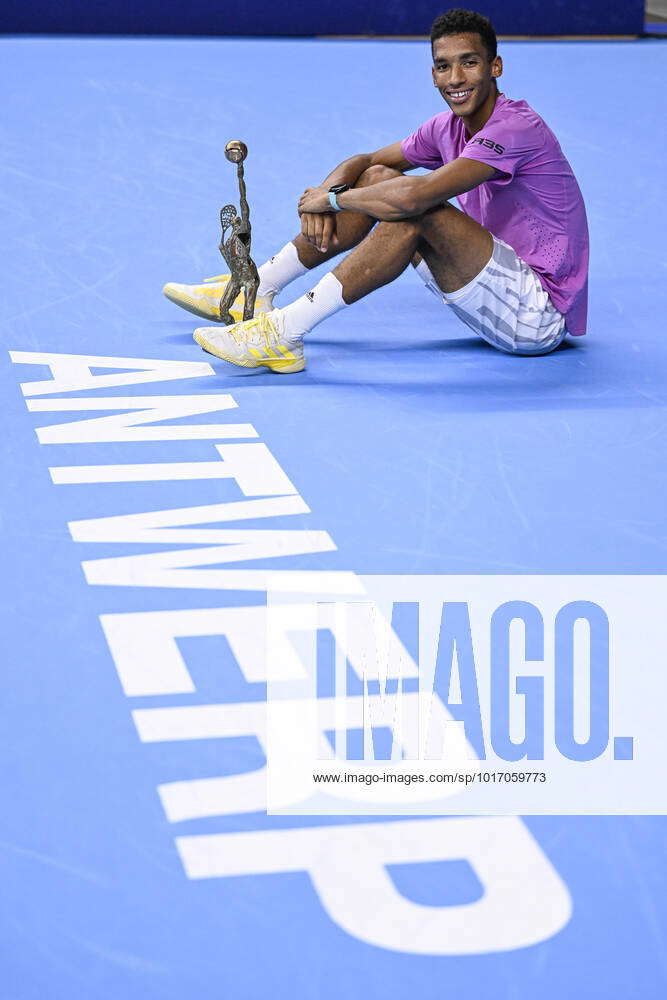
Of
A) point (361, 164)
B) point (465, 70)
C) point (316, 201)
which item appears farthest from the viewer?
point (361, 164)

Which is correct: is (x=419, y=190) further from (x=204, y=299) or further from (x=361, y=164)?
(x=204, y=299)

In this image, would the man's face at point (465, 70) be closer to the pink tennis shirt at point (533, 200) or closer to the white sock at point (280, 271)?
the pink tennis shirt at point (533, 200)

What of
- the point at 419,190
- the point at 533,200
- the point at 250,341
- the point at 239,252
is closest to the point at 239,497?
the point at 250,341

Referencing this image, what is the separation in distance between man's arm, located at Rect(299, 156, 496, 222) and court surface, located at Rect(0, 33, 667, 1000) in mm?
471

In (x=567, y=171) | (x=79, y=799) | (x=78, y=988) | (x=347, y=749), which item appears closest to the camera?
(x=78, y=988)

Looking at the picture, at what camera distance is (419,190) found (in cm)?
360

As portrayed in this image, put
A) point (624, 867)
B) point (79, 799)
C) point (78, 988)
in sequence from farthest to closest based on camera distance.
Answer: point (79, 799), point (624, 867), point (78, 988)

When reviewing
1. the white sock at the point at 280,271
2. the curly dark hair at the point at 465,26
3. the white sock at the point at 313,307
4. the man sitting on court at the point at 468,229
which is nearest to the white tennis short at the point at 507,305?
the man sitting on court at the point at 468,229

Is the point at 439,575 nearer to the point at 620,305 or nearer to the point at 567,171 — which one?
the point at 567,171

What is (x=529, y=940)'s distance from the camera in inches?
69.9

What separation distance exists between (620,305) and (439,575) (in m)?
2.17

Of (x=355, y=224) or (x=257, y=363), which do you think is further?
(x=355, y=224)

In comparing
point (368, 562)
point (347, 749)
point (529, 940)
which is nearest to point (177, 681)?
point (347, 749)

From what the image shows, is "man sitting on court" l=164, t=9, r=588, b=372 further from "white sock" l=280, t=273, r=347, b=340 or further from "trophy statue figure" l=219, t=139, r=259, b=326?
"trophy statue figure" l=219, t=139, r=259, b=326
